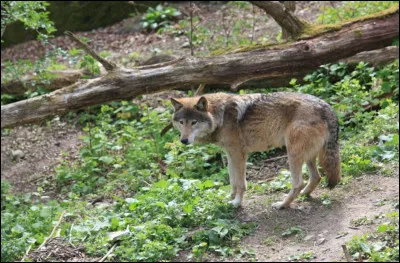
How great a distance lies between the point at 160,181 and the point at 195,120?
0.97 m

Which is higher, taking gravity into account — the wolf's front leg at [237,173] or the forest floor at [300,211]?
the wolf's front leg at [237,173]

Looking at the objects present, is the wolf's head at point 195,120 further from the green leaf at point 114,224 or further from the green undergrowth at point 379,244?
the green undergrowth at point 379,244

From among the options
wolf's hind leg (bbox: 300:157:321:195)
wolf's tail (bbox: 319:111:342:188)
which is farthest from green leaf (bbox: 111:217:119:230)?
wolf's tail (bbox: 319:111:342:188)

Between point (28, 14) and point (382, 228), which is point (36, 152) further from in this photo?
point (382, 228)

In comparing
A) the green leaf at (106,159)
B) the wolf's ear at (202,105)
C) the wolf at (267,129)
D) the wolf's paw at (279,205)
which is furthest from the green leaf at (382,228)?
the green leaf at (106,159)

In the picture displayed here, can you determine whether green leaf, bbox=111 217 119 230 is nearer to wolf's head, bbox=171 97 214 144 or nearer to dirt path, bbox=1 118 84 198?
wolf's head, bbox=171 97 214 144

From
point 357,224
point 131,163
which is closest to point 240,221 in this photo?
point 357,224

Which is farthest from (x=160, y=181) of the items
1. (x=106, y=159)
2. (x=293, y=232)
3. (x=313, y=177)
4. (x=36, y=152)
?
(x=36, y=152)

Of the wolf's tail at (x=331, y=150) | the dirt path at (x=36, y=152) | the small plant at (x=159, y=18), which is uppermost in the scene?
the small plant at (x=159, y=18)

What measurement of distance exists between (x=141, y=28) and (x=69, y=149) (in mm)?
5202

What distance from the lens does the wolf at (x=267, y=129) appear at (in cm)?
712

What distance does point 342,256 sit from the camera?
18.9ft

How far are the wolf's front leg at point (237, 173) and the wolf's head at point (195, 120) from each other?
1.42 ft

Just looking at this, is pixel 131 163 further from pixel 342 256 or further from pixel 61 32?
pixel 61 32
